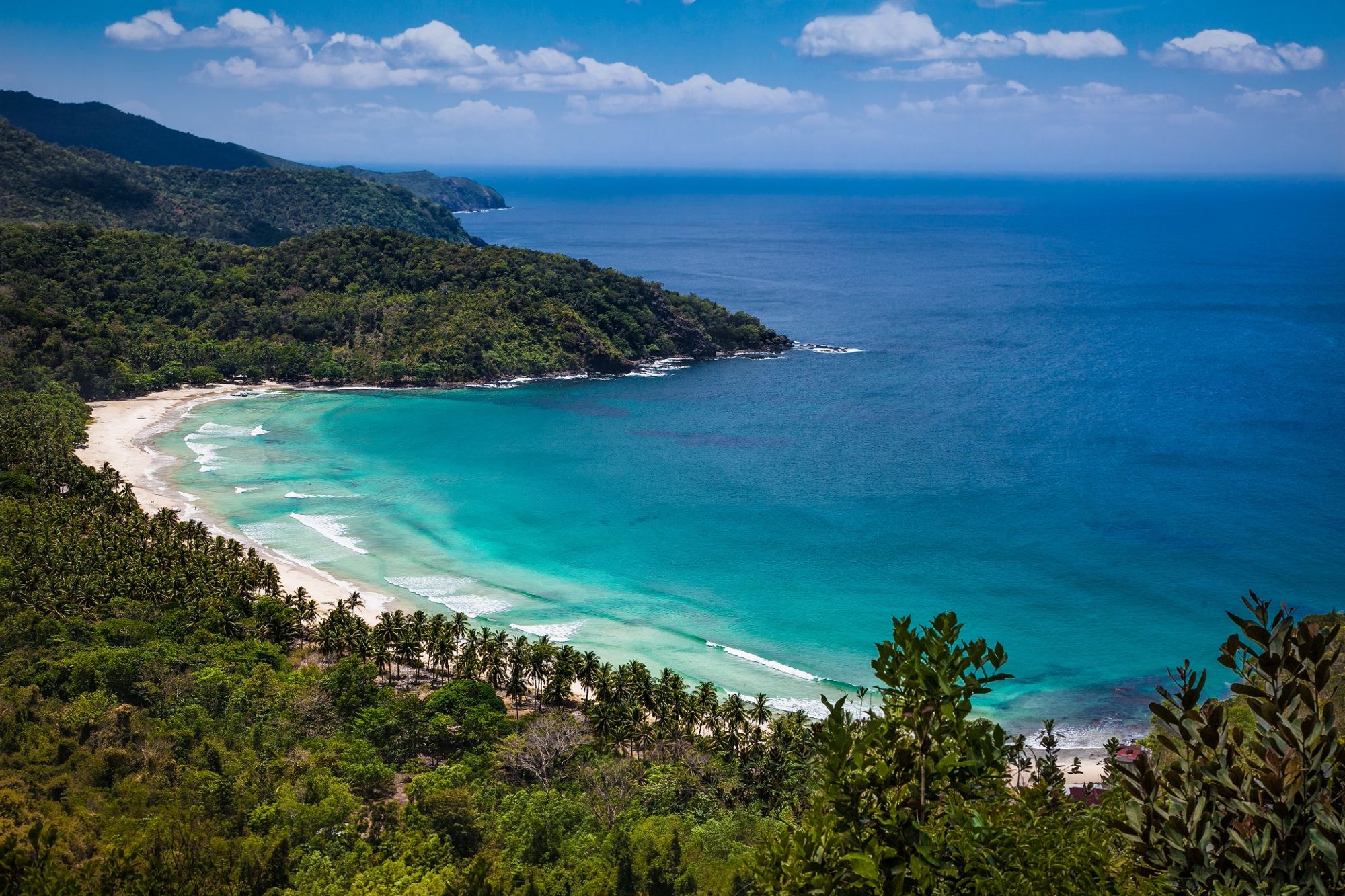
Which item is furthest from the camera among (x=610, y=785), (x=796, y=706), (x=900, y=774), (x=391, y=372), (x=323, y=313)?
(x=323, y=313)

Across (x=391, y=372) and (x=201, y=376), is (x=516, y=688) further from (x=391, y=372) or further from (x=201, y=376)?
(x=201, y=376)

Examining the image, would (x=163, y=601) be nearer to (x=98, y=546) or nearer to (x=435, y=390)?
(x=98, y=546)

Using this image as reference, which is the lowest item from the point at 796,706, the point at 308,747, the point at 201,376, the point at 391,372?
the point at 796,706

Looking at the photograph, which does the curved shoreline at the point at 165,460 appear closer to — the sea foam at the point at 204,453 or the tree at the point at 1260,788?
the sea foam at the point at 204,453

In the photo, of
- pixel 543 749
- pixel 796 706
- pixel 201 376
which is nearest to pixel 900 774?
pixel 543 749

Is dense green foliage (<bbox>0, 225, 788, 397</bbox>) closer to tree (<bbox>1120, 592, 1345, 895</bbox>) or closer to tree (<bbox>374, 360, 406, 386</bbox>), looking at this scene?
tree (<bbox>374, 360, 406, 386</bbox>)

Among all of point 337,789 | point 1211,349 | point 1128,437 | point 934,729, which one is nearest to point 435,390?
point 1128,437

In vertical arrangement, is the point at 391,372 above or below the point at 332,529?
above
